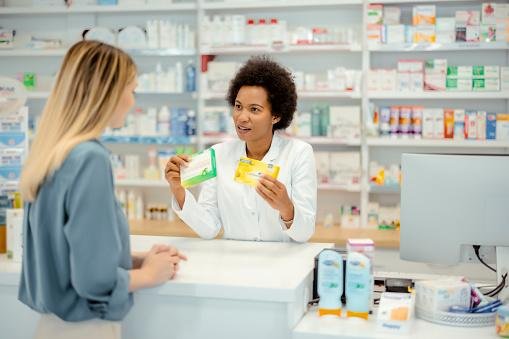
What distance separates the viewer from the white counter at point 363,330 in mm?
1930

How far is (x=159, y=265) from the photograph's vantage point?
77.8 inches

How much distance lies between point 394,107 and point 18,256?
11.3 feet

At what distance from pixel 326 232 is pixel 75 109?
141 inches

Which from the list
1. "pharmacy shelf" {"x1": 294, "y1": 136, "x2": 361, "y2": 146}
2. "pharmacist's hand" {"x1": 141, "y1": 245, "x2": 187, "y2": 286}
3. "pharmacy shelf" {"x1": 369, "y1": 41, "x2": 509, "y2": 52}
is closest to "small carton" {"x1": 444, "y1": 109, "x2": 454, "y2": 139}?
"pharmacy shelf" {"x1": 369, "y1": 41, "x2": 509, "y2": 52}

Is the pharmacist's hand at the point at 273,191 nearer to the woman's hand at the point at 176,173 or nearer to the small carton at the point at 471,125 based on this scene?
the woman's hand at the point at 176,173

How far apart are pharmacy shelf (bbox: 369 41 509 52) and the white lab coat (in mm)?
2195

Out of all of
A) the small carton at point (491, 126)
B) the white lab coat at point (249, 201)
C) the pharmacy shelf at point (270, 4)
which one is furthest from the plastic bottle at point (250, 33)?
the white lab coat at point (249, 201)

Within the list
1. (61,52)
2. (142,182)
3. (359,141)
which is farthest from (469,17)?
(61,52)

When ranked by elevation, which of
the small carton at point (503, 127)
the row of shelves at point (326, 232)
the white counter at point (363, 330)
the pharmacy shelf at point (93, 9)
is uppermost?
the pharmacy shelf at point (93, 9)

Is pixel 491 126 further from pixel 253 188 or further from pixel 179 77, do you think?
pixel 253 188

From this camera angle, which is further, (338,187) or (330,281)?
(338,187)

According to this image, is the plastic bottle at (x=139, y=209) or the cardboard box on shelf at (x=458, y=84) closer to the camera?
the cardboard box on shelf at (x=458, y=84)

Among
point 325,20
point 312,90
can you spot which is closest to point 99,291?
point 312,90

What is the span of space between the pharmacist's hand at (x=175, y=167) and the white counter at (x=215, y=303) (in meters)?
0.48
